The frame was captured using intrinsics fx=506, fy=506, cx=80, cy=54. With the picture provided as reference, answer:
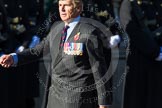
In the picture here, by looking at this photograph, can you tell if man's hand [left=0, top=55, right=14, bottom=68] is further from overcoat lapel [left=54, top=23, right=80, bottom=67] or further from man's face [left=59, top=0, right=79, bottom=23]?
man's face [left=59, top=0, right=79, bottom=23]

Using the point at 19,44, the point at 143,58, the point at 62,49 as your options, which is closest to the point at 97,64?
the point at 62,49

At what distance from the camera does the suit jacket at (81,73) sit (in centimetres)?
332

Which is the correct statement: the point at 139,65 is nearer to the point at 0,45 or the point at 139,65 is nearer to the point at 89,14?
the point at 89,14

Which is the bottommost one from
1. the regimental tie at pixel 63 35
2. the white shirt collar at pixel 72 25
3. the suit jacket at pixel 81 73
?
the suit jacket at pixel 81 73

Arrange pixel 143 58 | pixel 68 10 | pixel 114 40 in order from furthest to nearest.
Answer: pixel 143 58 < pixel 114 40 < pixel 68 10

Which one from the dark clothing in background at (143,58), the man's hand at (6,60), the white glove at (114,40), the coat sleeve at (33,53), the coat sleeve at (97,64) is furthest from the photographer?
the dark clothing in background at (143,58)

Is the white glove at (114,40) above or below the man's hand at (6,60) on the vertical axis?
above

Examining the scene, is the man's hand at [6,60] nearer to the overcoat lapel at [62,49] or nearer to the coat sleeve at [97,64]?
the overcoat lapel at [62,49]

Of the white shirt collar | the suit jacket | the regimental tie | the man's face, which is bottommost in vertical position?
the suit jacket

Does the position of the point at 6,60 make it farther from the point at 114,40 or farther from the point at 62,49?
the point at 114,40

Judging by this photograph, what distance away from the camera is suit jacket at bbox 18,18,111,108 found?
3.32 m

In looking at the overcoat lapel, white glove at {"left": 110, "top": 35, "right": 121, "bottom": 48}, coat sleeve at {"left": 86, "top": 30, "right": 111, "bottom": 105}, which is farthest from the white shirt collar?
white glove at {"left": 110, "top": 35, "right": 121, "bottom": 48}

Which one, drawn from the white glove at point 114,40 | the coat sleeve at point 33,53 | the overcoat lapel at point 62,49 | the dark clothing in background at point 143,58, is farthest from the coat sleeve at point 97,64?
the dark clothing in background at point 143,58

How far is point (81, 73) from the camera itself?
11.0ft
